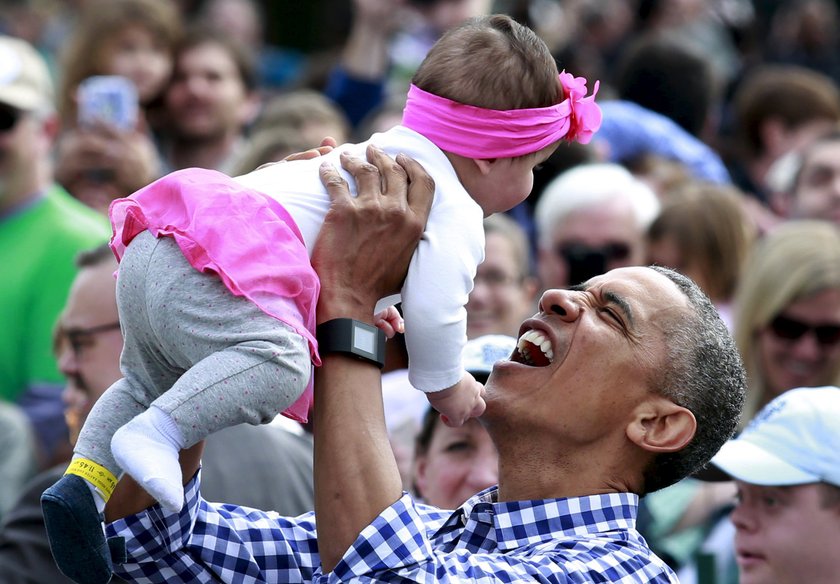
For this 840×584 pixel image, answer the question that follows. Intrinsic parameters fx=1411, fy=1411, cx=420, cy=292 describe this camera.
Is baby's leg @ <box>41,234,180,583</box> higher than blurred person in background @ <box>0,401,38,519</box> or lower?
higher

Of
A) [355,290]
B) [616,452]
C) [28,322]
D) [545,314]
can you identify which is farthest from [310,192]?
[28,322]

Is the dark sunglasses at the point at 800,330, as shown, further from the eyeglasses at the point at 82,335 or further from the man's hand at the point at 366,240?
the man's hand at the point at 366,240

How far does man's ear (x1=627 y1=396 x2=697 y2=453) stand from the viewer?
10.6 ft

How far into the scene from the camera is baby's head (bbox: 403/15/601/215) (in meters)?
2.92

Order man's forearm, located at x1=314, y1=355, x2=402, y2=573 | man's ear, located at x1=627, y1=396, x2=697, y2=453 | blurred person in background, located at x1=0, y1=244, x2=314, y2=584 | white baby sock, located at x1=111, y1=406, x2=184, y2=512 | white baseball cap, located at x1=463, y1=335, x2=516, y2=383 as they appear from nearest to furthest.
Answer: white baby sock, located at x1=111, y1=406, x2=184, y2=512, man's forearm, located at x1=314, y1=355, x2=402, y2=573, man's ear, located at x1=627, y1=396, x2=697, y2=453, blurred person in background, located at x1=0, y1=244, x2=314, y2=584, white baseball cap, located at x1=463, y1=335, x2=516, y2=383

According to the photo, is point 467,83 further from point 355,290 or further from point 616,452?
point 616,452

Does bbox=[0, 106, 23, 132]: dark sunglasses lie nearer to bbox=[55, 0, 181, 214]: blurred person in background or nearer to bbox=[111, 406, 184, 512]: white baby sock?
bbox=[55, 0, 181, 214]: blurred person in background

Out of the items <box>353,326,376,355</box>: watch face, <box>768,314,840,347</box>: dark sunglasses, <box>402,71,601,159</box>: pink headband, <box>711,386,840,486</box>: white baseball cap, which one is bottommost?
<box>768,314,840,347</box>: dark sunglasses

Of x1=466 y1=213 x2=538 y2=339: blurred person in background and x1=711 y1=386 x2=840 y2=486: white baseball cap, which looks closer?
x1=711 y1=386 x2=840 y2=486: white baseball cap

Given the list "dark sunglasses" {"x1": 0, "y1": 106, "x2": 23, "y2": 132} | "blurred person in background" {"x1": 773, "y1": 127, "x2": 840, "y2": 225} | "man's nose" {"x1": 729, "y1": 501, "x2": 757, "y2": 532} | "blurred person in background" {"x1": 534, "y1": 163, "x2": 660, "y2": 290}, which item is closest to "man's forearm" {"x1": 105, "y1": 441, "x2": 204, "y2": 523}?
"man's nose" {"x1": 729, "y1": 501, "x2": 757, "y2": 532}

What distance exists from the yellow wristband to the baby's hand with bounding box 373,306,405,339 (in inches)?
27.2

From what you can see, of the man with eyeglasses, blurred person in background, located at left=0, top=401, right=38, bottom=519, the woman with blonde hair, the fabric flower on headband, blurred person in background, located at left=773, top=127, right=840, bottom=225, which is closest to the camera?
the fabric flower on headband

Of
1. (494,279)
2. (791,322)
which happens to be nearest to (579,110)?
→ (791,322)

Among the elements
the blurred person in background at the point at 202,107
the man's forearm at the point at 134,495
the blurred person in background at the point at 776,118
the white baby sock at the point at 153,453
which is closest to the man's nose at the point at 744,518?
the man's forearm at the point at 134,495
